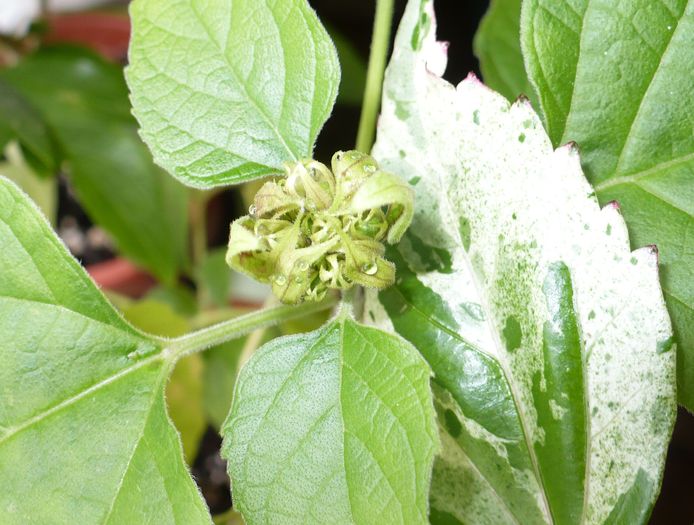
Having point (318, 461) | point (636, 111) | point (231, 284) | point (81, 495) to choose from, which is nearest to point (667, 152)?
point (636, 111)

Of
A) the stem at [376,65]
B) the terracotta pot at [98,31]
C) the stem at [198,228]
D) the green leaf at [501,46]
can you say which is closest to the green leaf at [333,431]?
the stem at [376,65]

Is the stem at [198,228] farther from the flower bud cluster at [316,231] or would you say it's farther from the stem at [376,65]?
the flower bud cluster at [316,231]

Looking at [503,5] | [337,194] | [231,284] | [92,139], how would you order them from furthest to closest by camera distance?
[231,284] → [92,139] → [503,5] → [337,194]

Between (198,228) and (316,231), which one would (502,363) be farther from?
(198,228)

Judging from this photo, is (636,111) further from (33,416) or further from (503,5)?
(33,416)

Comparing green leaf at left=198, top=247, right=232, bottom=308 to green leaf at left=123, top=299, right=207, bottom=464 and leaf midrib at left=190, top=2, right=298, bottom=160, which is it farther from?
leaf midrib at left=190, top=2, right=298, bottom=160

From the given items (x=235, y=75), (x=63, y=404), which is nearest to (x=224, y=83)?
(x=235, y=75)
